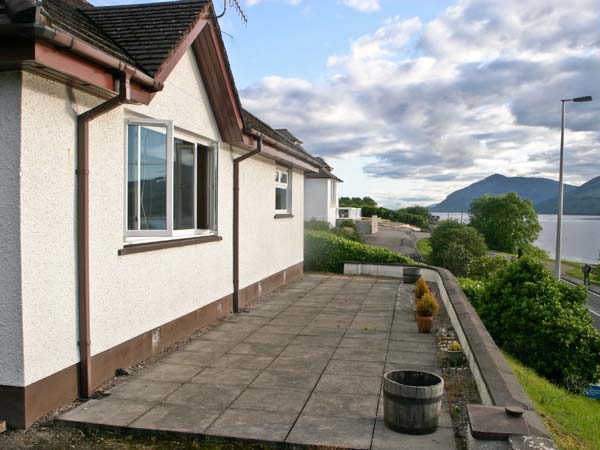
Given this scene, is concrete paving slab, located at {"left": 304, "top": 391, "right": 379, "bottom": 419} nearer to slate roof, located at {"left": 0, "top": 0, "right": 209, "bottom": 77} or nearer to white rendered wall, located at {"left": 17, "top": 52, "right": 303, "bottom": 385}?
white rendered wall, located at {"left": 17, "top": 52, "right": 303, "bottom": 385}

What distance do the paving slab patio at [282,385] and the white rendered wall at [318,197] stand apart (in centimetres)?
3319

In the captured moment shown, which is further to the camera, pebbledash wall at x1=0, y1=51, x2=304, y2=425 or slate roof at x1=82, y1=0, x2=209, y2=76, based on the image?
slate roof at x1=82, y1=0, x2=209, y2=76

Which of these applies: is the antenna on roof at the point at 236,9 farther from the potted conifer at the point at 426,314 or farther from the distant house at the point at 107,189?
the potted conifer at the point at 426,314

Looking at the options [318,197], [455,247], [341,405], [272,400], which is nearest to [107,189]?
[272,400]

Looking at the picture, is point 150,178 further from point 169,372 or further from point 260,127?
point 260,127

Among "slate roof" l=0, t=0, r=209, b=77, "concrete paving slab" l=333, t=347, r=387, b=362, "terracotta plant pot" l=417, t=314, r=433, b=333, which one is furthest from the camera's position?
"terracotta plant pot" l=417, t=314, r=433, b=333

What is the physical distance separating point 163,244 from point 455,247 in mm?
23439

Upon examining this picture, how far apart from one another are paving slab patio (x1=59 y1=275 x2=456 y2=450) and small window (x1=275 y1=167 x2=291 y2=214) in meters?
4.29

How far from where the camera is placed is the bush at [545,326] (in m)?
9.84

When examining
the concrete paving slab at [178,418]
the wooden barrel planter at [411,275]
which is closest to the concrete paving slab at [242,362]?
the concrete paving slab at [178,418]

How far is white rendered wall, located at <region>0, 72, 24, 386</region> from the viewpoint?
4250mm

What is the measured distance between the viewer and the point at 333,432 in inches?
170

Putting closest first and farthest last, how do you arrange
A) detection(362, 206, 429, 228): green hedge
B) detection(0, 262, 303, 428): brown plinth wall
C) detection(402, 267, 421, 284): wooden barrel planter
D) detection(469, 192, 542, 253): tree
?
detection(0, 262, 303, 428): brown plinth wall < detection(402, 267, 421, 284): wooden barrel planter < detection(469, 192, 542, 253): tree < detection(362, 206, 429, 228): green hedge

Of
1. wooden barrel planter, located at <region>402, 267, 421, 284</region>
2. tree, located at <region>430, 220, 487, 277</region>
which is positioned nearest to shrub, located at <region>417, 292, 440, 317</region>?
wooden barrel planter, located at <region>402, 267, 421, 284</region>
